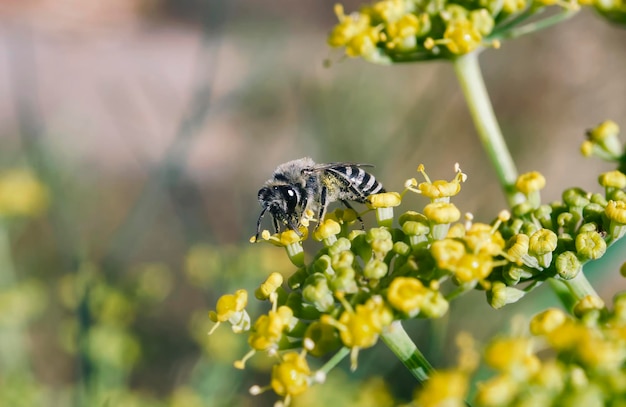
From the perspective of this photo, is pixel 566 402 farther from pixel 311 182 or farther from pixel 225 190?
pixel 225 190

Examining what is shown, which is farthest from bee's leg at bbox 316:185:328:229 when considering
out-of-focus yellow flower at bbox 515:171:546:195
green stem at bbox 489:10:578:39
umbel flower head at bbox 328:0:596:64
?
green stem at bbox 489:10:578:39

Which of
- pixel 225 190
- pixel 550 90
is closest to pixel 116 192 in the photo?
pixel 225 190

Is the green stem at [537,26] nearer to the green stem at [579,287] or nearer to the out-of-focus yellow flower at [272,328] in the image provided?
the green stem at [579,287]

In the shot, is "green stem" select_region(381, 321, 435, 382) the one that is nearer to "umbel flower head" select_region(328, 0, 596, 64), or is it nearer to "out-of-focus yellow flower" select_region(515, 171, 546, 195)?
"out-of-focus yellow flower" select_region(515, 171, 546, 195)

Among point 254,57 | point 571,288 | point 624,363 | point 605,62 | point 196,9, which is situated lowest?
point 196,9

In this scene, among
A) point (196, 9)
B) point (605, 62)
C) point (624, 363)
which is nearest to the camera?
point (624, 363)

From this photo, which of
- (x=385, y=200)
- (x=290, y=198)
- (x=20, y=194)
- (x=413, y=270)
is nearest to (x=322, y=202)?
(x=290, y=198)

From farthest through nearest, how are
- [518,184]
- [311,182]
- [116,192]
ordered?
[116,192] < [311,182] < [518,184]
